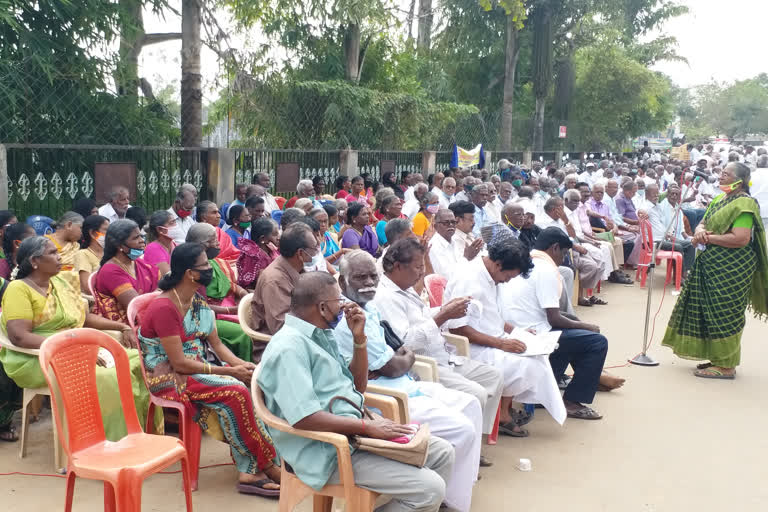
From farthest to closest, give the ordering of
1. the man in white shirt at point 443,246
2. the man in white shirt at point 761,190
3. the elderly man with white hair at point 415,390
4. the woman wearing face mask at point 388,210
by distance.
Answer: the man in white shirt at point 761,190, the woman wearing face mask at point 388,210, the man in white shirt at point 443,246, the elderly man with white hair at point 415,390

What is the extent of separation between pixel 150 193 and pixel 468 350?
5.63 meters

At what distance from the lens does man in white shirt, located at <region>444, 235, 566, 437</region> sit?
5121 millimetres

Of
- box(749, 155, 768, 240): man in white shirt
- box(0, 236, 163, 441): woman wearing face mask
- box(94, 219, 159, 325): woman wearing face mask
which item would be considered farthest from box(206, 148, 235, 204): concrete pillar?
box(749, 155, 768, 240): man in white shirt

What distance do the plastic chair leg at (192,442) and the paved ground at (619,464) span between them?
3.6 inches

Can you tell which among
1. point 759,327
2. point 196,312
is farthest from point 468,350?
point 759,327

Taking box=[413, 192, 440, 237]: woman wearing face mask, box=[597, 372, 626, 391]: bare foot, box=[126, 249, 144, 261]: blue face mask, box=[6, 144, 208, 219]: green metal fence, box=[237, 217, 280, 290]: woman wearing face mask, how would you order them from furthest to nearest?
box=[413, 192, 440, 237]: woman wearing face mask → box=[6, 144, 208, 219]: green metal fence → box=[597, 372, 626, 391]: bare foot → box=[237, 217, 280, 290]: woman wearing face mask → box=[126, 249, 144, 261]: blue face mask

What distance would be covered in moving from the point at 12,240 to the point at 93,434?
2632 mm

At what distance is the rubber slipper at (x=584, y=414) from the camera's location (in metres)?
5.73

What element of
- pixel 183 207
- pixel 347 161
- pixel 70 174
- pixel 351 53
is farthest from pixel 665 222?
pixel 70 174

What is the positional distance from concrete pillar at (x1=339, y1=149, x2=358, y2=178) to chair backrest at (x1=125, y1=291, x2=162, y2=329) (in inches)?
368

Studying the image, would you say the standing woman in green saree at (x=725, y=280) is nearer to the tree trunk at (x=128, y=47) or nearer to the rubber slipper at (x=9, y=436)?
the rubber slipper at (x=9, y=436)

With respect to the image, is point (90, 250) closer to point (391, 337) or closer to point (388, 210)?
point (391, 337)

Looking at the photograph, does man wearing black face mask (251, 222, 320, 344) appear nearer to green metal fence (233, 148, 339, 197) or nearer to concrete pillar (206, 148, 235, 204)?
concrete pillar (206, 148, 235, 204)

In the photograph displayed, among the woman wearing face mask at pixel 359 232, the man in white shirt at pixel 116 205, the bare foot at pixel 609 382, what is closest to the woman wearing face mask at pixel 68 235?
the man in white shirt at pixel 116 205
